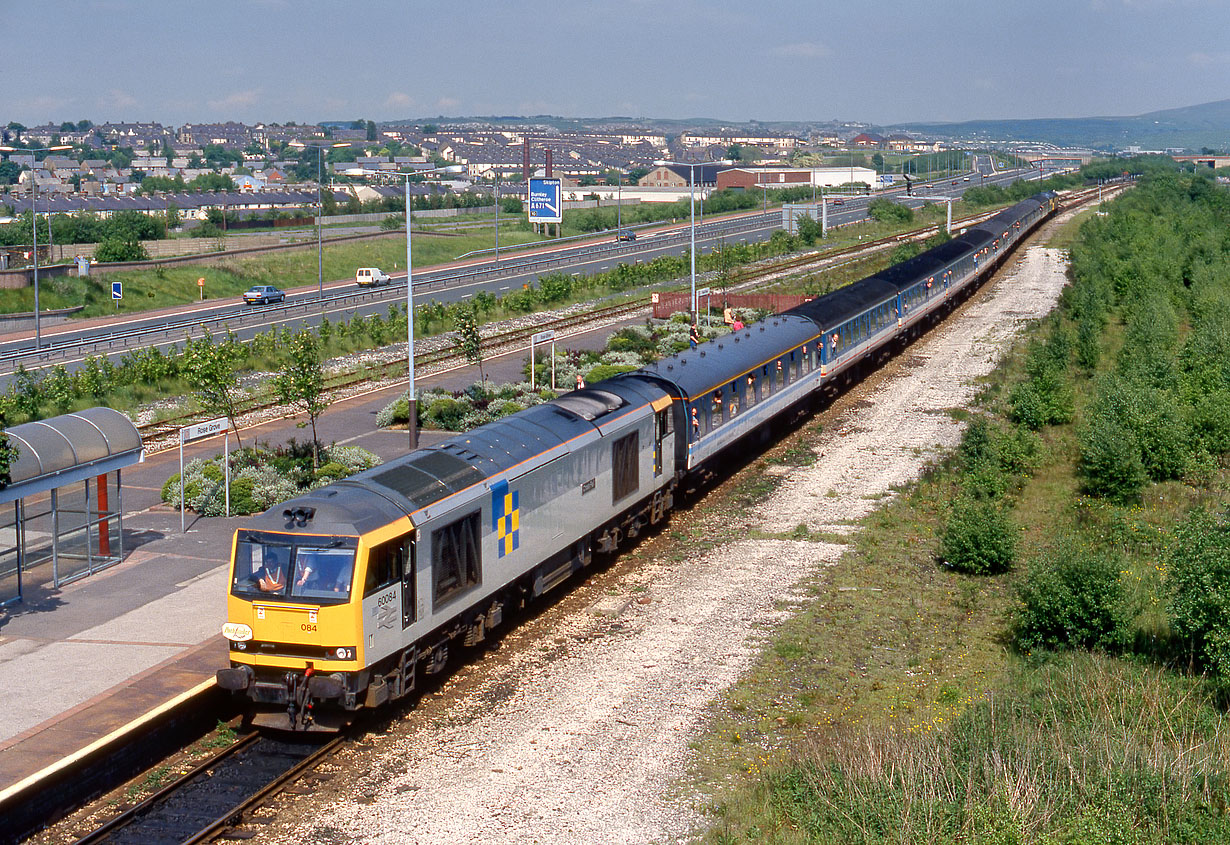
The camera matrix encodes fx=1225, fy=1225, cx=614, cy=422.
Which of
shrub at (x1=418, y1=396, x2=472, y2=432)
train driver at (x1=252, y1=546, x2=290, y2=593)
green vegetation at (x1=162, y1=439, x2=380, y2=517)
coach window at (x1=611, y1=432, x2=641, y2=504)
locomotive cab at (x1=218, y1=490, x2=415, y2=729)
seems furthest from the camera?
shrub at (x1=418, y1=396, x2=472, y2=432)

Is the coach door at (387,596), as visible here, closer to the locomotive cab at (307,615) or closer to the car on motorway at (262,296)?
the locomotive cab at (307,615)

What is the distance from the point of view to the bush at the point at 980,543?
2247cm

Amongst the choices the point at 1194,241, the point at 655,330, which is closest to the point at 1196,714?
the point at 655,330

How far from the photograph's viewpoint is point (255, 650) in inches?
599

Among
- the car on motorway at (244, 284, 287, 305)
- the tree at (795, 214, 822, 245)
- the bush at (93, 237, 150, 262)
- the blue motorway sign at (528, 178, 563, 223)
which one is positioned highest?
the blue motorway sign at (528, 178, 563, 223)

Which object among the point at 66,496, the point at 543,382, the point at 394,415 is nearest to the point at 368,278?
the point at 543,382

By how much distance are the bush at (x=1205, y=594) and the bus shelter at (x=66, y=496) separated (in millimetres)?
17044

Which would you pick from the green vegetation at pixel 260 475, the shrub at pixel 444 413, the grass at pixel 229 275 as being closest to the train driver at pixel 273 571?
the green vegetation at pixel 260 475

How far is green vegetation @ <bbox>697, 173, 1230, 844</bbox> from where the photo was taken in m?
12.4

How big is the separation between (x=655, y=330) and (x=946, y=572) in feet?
98.6

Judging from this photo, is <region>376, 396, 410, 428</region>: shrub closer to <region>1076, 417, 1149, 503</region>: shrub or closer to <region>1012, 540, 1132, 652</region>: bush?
<region>1076, 417, 1149, 503</region>: shrub

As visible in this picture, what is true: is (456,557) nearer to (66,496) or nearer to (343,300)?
(66,496)

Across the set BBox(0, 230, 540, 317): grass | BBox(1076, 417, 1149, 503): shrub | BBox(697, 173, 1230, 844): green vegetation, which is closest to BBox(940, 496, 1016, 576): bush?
BBox(697, 173, 1230, 844): green vegetation

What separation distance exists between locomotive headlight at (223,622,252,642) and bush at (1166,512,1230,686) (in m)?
12.0
